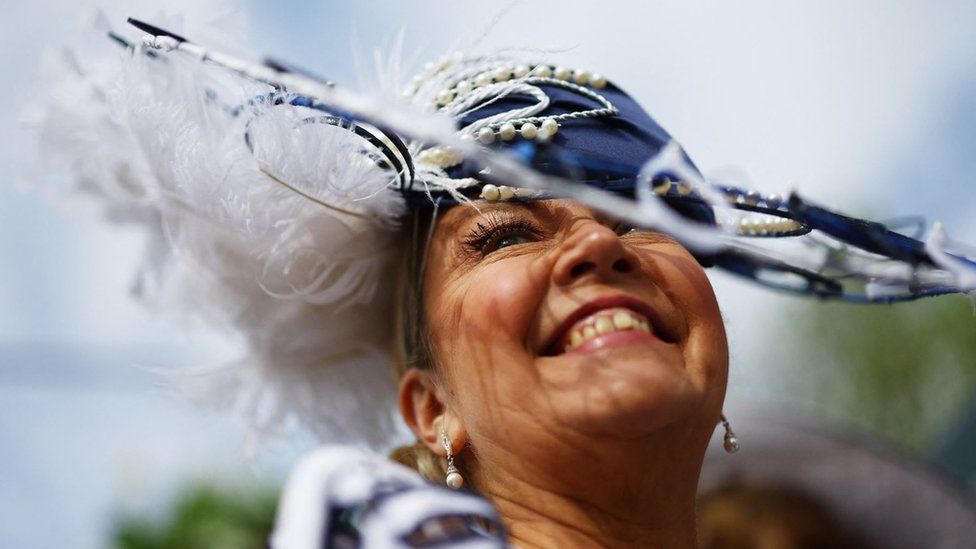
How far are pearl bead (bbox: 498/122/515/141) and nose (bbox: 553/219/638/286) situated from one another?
293 millimetres

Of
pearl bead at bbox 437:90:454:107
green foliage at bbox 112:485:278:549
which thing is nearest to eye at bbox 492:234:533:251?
pearl bead at bbox 437:90:454:107

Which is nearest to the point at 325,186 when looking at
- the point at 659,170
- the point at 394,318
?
the point at 394,318

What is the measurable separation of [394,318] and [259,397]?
44 cm

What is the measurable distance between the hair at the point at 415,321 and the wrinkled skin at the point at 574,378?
126 millimetres

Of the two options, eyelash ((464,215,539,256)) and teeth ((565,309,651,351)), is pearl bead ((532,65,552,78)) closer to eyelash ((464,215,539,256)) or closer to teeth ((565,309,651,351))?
eyelash ((464,215,539,256))

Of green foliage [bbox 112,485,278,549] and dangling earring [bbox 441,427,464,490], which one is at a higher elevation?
dangling earring [bbox 441,427,464,490]

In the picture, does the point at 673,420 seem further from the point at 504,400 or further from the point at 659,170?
the point at 659,170

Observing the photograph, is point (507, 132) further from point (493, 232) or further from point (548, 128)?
point (493, 232)

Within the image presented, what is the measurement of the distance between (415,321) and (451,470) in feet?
1.26

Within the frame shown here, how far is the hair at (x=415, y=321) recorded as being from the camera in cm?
202

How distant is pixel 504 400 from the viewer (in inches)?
65.9

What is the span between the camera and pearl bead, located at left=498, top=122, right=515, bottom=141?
188 centimetres

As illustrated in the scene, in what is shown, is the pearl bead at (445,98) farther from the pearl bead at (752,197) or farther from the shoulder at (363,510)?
the shoulder at (363,510)

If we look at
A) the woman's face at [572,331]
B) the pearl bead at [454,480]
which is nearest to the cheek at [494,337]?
the woman's face at [572,331]
